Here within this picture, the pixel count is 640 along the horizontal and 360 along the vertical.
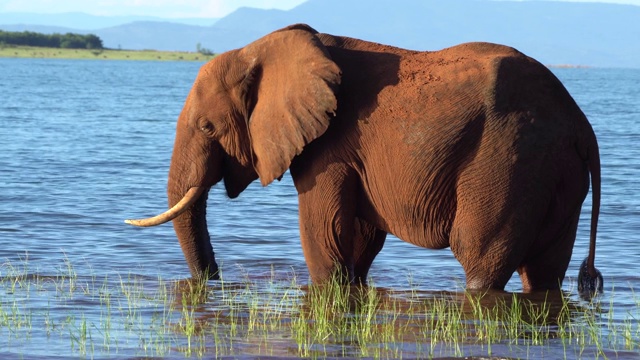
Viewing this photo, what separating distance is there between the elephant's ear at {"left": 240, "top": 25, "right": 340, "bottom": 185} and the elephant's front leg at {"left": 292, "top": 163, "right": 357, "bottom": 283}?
30 centimetres

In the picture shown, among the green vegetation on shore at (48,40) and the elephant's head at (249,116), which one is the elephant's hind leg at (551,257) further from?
the green vegetation on shore at (48,40)

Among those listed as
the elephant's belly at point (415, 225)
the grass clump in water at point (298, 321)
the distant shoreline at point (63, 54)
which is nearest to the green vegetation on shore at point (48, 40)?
the distant shoreline at point (63, 54)

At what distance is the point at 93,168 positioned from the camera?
23.6m

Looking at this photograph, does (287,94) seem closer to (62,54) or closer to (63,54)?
(62,54)

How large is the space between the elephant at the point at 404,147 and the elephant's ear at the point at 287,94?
0.01 m

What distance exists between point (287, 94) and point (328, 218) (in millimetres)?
1076

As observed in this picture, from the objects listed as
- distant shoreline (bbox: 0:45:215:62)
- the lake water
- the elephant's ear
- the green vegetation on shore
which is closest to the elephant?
the elephant's ear

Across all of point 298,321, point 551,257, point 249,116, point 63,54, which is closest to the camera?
point 298,321

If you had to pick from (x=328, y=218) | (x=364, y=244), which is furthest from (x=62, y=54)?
(x=328, y=218)

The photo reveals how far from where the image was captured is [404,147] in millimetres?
9219

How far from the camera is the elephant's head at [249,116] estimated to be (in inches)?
366

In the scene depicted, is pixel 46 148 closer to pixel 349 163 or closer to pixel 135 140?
pixel 135 140

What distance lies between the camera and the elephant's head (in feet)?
30.5

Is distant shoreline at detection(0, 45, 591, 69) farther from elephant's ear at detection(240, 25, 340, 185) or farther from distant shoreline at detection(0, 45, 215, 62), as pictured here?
elephant's ear at detection(240, 25, 340, 185)
